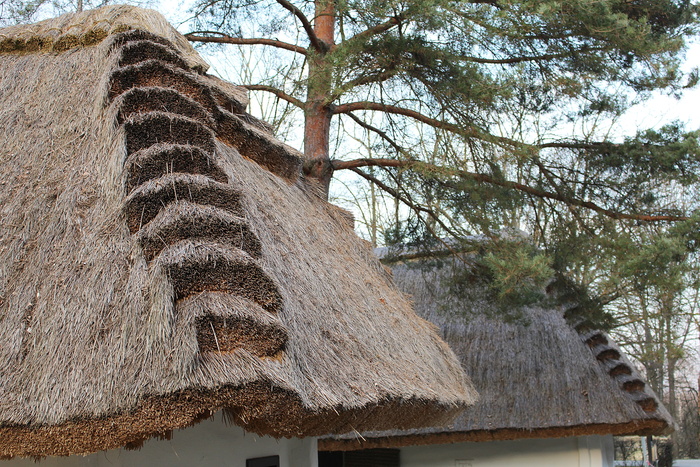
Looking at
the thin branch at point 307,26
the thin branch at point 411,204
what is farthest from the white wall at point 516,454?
the thin branch at point 307,26

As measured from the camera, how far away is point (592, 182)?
7090 millimetres

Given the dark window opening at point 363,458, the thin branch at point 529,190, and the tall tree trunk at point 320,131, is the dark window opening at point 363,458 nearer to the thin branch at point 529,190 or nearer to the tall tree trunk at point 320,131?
the tall tree trunk at point 320,131

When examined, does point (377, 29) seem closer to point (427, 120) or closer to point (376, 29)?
point (376, 29)

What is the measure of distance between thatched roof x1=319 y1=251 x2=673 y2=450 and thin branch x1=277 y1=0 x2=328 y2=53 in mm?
2700

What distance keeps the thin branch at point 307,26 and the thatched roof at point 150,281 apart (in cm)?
298

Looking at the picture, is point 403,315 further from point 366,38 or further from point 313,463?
point 366,38

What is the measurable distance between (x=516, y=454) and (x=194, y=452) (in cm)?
585

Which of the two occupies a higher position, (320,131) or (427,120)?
(320,131)

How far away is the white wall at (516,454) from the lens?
28.3 ft

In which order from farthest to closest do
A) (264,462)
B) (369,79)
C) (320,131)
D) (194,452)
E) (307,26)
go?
(320,131)
(307,26)
(369,79)
(264,462)
(194,452)

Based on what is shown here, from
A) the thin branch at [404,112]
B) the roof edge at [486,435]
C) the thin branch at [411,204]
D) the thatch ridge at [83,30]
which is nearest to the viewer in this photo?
the thatch ridge at [83,30]

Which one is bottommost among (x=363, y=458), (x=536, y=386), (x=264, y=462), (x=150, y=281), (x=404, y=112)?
(x=363, y=458)

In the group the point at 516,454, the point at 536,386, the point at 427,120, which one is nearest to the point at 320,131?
the point at 427,120

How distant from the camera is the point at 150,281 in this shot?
2973mm
